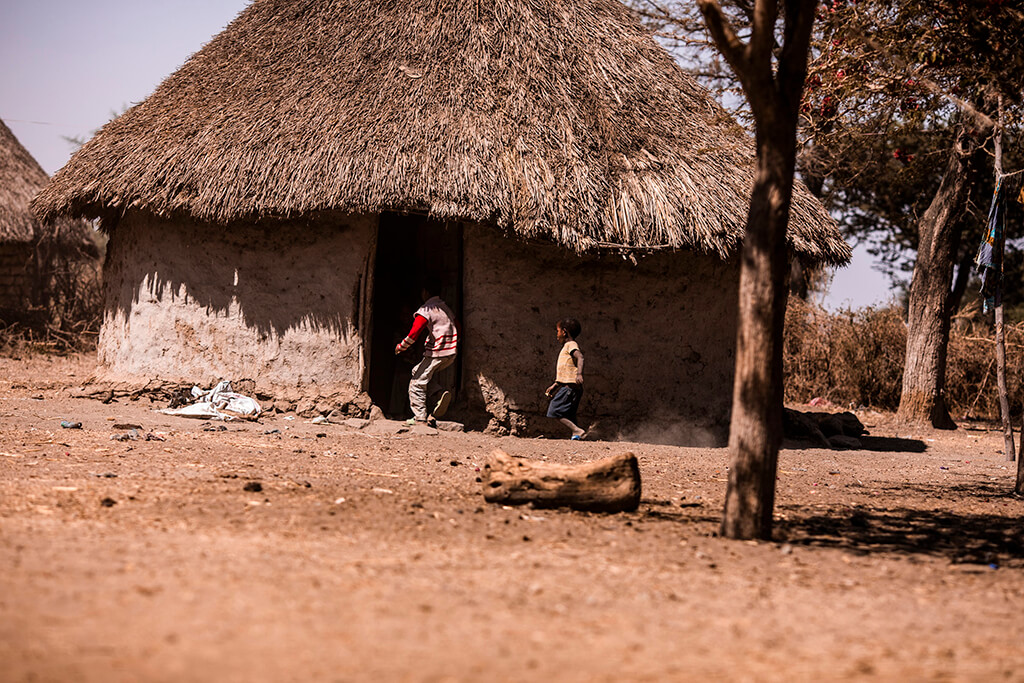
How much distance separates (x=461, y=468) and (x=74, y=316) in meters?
11.6

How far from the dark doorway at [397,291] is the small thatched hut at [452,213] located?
5.26ft

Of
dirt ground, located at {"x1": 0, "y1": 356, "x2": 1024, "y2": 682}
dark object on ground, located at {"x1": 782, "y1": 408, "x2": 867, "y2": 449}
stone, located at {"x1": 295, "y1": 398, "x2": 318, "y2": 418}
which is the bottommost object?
dirt ground, located at {"x1": 0, "y1": 356, "x2": 1024, "y2": 682}

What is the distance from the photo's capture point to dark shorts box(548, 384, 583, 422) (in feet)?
28.5

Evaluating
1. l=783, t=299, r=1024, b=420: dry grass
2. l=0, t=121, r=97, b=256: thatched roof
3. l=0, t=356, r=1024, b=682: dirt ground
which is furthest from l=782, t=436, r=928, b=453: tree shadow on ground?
l=0, t=121, r=97, b=256: thatched roof

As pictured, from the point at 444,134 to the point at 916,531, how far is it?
5447 mm

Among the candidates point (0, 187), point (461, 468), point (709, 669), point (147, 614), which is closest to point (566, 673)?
point (709, 669)

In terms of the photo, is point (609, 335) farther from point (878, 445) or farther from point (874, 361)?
point (874, 361)

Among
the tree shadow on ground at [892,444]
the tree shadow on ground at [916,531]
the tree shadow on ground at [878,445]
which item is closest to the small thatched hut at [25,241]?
the tree shadow on ground at [878,445]

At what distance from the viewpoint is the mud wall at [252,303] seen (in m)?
9.01

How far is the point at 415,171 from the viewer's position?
865 centimetres

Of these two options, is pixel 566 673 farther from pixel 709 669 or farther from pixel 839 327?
pixel 839 327

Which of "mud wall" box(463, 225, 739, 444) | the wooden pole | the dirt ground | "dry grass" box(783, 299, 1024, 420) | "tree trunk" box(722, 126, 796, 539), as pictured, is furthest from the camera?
"dry grass" box(783, 299, 1024, 420)

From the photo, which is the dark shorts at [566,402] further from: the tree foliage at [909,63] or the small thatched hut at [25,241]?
the small thatched hut at [25,241]

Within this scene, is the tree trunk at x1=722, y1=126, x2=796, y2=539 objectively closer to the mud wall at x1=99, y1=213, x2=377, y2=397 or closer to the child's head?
the child's head
